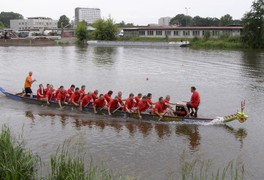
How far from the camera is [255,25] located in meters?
72.3

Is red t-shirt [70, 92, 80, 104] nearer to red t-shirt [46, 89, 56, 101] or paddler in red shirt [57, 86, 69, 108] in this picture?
paddler in red shirt [57, 86, 69, 108]

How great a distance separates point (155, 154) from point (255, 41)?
63.6 meters

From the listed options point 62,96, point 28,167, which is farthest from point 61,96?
point 28,167

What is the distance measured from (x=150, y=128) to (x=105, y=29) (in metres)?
85.0

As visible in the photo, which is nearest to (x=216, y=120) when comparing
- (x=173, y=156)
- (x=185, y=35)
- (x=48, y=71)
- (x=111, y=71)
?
(x=173, y=156)

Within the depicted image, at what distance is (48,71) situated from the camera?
42.5 meters

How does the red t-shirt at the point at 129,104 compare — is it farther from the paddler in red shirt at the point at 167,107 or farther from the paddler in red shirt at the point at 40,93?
the paddler in red shirt at the point at 40,93

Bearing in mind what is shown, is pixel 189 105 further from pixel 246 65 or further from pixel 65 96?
pixel 246 65

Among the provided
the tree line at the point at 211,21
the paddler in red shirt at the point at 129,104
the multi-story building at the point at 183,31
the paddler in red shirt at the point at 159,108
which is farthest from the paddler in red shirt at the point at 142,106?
the tree line at the point at 211,21

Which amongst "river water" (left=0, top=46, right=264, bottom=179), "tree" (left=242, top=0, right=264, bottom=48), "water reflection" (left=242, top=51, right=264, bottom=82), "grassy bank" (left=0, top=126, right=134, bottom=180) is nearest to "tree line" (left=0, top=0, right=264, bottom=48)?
"tree" (left=242, top=0, right=264, bottom=48)

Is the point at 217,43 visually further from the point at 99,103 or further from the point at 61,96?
the point at 99,103

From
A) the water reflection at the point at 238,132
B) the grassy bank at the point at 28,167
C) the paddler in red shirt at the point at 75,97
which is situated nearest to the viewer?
the grassy bank at the point at 28,167

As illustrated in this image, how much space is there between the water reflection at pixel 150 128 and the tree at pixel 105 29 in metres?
82.4

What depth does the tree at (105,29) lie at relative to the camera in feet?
332
